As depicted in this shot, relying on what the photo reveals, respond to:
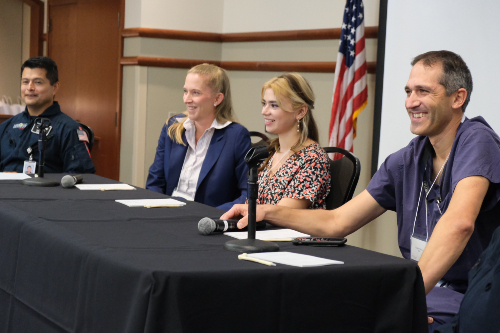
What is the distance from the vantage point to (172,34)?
4.85m

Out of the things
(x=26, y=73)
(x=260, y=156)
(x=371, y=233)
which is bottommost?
(x=371, y=233)

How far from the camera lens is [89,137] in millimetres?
3455

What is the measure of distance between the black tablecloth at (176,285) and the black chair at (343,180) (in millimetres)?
878

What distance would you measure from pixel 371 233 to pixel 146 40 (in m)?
2.36

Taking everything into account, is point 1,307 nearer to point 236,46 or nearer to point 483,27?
point 483,27

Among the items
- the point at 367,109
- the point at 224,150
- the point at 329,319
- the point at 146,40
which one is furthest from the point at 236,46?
the point at 329,319

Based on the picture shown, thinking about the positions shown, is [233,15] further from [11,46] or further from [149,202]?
[11,46]

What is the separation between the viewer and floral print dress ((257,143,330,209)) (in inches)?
93.4

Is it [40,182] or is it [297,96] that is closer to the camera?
[40,182]

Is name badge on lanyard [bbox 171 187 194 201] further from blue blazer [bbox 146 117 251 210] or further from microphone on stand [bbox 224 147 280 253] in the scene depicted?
microphone on stand [bbox 224 147 280 253]

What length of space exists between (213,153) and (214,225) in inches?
51.3

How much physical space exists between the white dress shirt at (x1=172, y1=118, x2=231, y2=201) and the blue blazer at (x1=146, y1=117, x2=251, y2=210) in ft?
0.08

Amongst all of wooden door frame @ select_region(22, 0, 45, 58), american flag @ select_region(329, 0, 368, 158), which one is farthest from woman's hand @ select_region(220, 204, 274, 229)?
wooden door frame @ select_region(22, 0, 45, 58)

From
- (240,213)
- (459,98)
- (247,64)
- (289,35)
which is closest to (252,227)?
(240,213)
